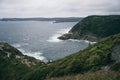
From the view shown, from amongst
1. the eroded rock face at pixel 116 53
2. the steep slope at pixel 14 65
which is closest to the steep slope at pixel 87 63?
the eroded rock face at pixel 116 53

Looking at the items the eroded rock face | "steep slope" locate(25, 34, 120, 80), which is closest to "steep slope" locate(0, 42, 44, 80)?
"steep slope" locate(25, 34, 120, 80)

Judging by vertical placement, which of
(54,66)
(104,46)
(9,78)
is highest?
(104,46)

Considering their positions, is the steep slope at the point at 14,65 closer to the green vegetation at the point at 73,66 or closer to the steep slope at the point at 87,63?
the green vegetation at the point at 73,66

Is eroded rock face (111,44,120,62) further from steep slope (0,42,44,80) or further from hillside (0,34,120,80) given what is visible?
steep slope (0,42,44,80)

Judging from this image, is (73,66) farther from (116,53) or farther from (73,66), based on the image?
(116,53)

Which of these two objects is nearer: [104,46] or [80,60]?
[80,60]

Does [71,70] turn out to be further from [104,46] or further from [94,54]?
[104,46]

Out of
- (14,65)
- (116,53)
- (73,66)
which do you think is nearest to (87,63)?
(73,66)

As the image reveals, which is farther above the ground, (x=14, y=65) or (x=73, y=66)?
(x=73, y=66)

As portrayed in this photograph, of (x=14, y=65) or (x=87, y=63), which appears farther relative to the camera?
(x=14, y=65)

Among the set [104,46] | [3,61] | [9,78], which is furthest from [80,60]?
[3,61]
